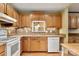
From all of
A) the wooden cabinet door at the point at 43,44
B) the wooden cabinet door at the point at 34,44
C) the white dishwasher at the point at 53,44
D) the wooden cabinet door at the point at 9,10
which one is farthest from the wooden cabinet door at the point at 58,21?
the wooden cabinet door at the point at 9,10

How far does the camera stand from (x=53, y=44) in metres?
4.86

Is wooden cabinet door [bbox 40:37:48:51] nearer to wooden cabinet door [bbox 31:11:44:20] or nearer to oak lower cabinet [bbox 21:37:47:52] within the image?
oak lower cabinet [bbox 21:37:47:52]

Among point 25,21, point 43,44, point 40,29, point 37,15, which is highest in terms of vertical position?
point 37,15

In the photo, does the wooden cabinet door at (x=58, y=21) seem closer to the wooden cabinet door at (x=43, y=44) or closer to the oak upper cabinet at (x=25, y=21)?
the wooden cabinet door at (x=43, y=44)

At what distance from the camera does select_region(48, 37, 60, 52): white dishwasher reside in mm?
4752

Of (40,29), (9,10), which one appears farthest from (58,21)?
(9,10)

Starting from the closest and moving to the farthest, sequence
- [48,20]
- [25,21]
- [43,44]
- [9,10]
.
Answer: [9,10] < [25,21] < [43,44] < [48,20]

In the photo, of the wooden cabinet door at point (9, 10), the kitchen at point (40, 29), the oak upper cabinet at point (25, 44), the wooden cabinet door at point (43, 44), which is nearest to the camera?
the wooden cabinet door at point (9, 10)

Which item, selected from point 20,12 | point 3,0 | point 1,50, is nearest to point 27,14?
point 20,12

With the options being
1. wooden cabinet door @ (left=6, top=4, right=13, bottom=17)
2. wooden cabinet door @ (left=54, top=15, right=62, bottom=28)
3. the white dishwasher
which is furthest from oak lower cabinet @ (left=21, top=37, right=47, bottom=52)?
wooden cabinet door @ (left=6, top=4, right=13, bottom=17)

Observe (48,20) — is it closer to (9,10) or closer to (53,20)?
(53,20)

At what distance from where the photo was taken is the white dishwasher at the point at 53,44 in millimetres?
4752

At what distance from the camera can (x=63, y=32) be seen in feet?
18.0

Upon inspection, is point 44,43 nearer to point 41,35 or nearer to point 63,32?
point 41,35
